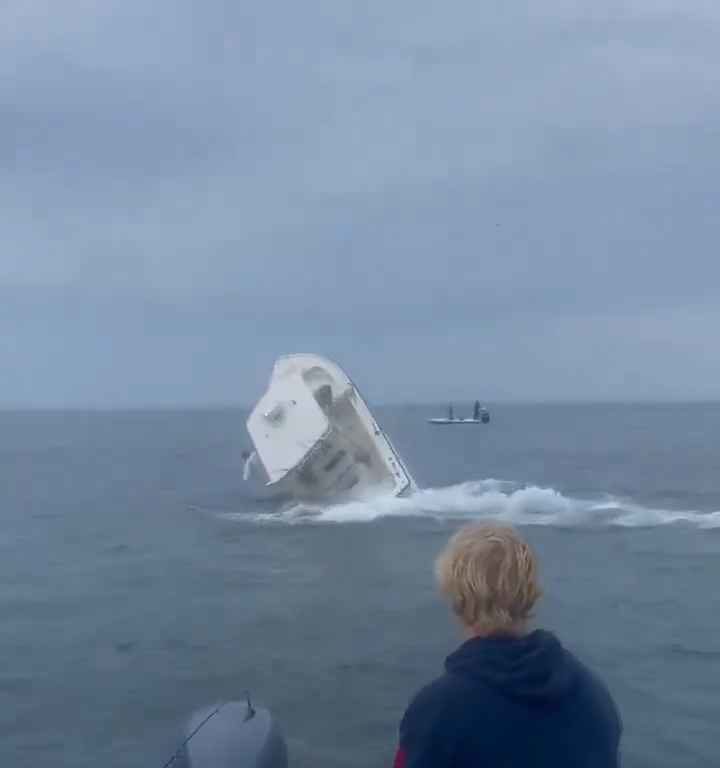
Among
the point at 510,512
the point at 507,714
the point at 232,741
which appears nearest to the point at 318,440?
the point at 510,512

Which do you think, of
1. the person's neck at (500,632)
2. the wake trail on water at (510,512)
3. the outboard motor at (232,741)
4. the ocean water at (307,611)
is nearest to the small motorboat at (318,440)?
the wake trail on water at (510,512)

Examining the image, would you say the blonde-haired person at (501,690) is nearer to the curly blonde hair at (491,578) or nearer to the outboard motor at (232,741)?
the curly blonde hair at (491,578)

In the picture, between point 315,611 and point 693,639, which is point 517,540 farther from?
point 315,611

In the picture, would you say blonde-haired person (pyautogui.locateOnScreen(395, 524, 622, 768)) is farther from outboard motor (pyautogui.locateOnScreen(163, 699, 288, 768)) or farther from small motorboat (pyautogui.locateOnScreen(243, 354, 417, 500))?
small motorboat (pyautogui.locateOnScreen(243, 354, 417, 500))

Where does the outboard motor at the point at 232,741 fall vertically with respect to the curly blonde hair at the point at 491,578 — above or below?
below

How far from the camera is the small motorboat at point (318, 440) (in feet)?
115

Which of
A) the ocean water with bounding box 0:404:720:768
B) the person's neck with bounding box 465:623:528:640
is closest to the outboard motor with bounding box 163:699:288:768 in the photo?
the ocean water with bounding box 0:404:720:768

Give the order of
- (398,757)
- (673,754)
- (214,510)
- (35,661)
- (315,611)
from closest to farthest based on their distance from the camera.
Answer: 1. (398,757)
2. (673,754)
3. (35,661)
4. (315,611)
5. (214,510)

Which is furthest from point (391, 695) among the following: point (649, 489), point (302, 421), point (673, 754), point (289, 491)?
point (649, 489)

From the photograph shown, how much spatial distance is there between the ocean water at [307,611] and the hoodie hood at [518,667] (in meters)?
5.35

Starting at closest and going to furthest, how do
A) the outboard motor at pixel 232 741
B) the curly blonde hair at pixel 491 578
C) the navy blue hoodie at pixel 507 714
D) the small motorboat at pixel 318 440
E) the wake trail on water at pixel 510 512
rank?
the navy blue hoodie at pixel 507 714 < the curly blonde hair at pixel 491 578 < the outboard motor at pixel 232 741 < the small motorboat at pixel 318 440 < the wake trail on water at pixel 510 512

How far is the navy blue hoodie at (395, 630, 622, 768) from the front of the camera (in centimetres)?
326

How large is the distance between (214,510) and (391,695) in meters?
25.6

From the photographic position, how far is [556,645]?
11.3 ft
